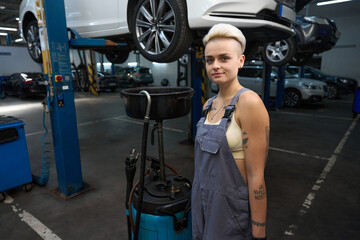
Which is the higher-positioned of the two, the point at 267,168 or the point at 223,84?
the point at 223,84

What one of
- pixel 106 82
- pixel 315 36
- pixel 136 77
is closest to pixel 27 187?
pixel 315 36

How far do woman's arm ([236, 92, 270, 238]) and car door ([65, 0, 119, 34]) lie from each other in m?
2.77

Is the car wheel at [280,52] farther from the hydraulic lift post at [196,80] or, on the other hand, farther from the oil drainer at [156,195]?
the oil drainer at [156,195]

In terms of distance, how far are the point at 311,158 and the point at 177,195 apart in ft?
11.1

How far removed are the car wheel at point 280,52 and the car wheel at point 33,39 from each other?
17.0ft

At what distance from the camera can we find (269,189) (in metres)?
2.98

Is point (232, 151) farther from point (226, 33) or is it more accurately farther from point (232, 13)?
point (232, 13)

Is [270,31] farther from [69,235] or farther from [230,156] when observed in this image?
[69,235]

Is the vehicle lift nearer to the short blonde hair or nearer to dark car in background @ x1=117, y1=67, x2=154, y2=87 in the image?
the short blonde hair

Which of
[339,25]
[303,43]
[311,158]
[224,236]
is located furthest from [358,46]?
[224,236]

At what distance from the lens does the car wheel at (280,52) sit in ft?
18.7

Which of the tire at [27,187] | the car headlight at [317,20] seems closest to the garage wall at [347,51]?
the car headlight at [317,20]

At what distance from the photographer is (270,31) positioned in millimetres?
2596

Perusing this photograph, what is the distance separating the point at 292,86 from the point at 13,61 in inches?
707
